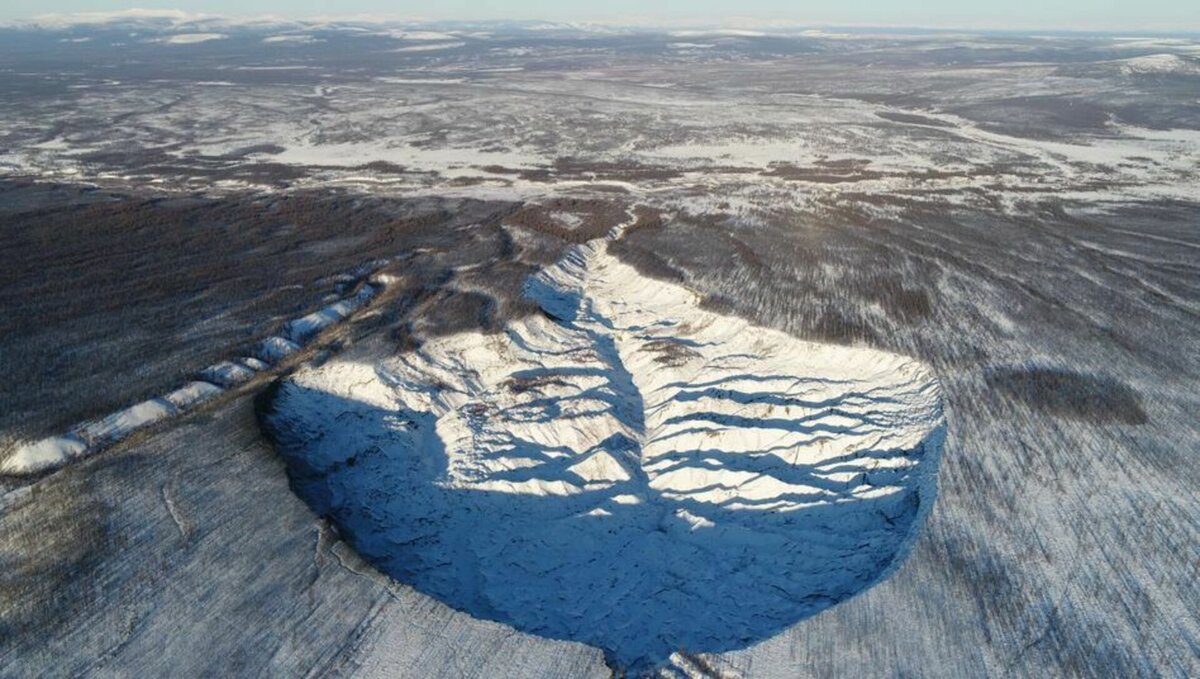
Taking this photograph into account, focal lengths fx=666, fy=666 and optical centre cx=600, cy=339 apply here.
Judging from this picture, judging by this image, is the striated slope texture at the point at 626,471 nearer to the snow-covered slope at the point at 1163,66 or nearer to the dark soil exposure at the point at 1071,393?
the dark soil exposure at the point at 1071,393

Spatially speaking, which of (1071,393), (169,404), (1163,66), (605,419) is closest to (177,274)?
(169,404)

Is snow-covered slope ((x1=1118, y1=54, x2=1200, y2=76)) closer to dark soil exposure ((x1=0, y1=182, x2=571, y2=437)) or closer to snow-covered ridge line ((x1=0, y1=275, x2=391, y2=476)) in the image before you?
dark soil exposure ((x1=0, y1=182, x2=571, y2=437))

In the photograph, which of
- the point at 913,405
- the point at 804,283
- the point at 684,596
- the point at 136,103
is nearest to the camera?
the point at 684,596

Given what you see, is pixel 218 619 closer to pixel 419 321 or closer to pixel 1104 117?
pixel 419 321

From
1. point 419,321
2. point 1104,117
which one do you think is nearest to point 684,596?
point 419,321

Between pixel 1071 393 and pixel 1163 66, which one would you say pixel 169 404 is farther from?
pixel 1163 66

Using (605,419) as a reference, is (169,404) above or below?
above

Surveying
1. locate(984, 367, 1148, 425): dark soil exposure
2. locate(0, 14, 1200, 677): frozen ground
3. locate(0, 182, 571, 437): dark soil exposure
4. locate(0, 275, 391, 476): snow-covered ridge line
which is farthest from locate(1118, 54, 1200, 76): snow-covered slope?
locate(0, 275, 391, 476): snow-covered ridge line
